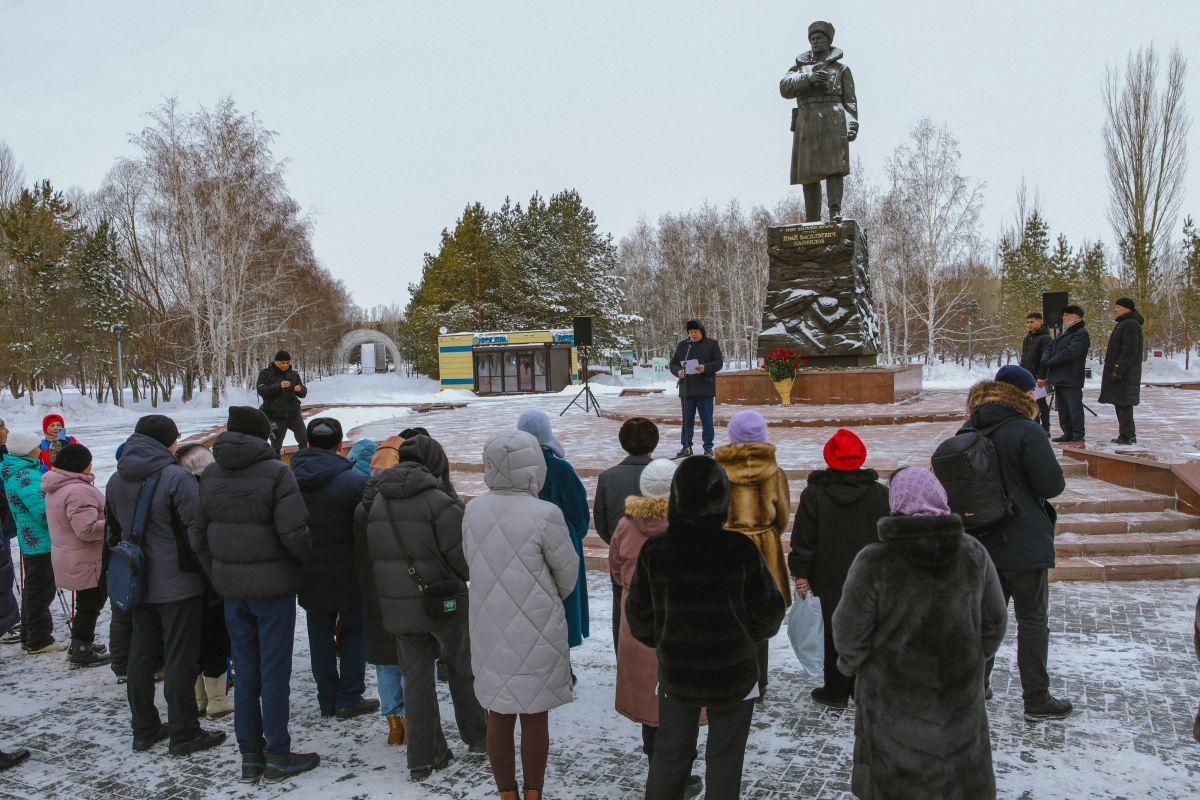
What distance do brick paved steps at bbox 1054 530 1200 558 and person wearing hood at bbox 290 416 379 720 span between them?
5148mm

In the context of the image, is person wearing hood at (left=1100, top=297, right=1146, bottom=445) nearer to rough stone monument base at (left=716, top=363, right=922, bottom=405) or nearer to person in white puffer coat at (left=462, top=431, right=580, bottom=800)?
rough stone monument base at (left=716, top=363, right=922, bottom=405)

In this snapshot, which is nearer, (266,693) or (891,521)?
(891,521)

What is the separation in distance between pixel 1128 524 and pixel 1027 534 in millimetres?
3546

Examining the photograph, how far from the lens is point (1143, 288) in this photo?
95.0 ft

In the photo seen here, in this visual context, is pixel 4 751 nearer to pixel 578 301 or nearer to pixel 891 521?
pixel 891 521

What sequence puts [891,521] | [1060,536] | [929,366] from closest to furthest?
[891,521] → [1060,536] → [929,366]

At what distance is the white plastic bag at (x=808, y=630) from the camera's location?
136 inches

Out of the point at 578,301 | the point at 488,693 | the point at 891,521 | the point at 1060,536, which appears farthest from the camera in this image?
the point at 578,301

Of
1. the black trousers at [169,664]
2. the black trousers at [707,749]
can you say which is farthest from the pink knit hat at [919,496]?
the black trousers at [169,664]

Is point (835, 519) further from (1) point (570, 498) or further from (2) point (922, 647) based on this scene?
(1) point (570, 498)

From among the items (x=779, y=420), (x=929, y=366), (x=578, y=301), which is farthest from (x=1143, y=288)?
(x=779, y=420)

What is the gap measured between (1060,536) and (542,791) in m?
4.99

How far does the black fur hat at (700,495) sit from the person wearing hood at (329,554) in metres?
1.89

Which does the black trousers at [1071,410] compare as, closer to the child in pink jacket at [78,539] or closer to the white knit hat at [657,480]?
the white knit hat at [657,480]
